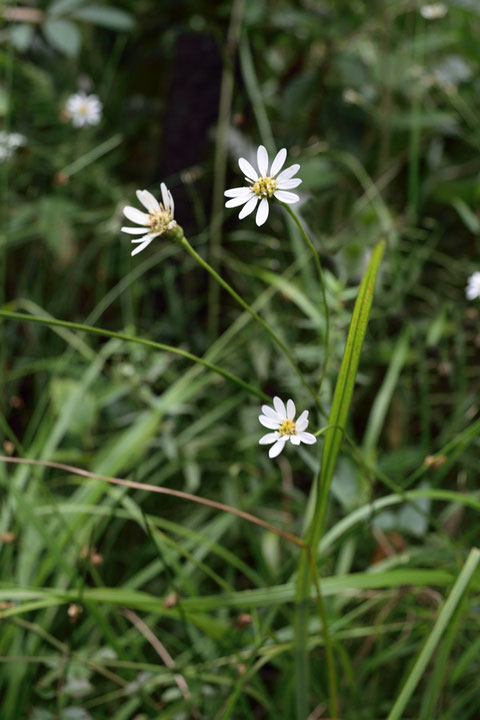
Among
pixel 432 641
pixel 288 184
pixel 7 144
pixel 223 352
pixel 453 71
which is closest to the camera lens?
pixel 288 184

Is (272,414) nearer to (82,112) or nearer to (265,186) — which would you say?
(265,186)

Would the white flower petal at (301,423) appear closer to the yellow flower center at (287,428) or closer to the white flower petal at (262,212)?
the yellow flower center at (287,428)

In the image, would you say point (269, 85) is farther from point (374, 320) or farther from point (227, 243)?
point (374, 320)

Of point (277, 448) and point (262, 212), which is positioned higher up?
point (262, 212)

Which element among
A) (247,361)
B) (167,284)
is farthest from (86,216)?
(247,361)

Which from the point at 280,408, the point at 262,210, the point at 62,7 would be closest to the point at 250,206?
the point at 262,210

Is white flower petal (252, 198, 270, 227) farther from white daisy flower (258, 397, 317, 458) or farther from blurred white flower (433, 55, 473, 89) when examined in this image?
blurred white flower (433, 55, 473, 89)

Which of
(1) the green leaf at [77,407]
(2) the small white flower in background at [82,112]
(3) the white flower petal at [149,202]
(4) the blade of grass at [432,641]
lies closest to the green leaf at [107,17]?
(2) the small white flower in background at [82,112]

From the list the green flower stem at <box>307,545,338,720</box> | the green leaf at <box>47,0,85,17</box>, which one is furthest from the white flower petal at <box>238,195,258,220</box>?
the green leaf at <box>47,0,85,17</box>
